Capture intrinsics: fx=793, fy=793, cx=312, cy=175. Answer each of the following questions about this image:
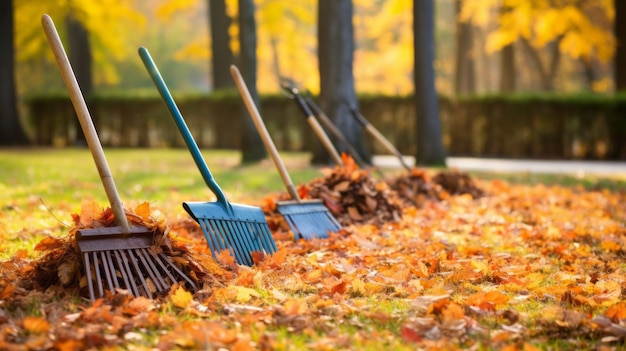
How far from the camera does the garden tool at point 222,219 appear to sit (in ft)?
14.4

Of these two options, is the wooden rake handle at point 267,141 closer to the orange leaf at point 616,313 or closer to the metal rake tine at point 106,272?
the metal rake tine at point 106,272

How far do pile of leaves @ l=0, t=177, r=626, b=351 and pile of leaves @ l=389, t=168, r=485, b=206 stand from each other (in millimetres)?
2213

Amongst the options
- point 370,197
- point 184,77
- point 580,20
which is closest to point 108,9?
point 580,20

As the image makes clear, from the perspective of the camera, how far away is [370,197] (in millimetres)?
6754

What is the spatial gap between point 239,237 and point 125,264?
106 cm

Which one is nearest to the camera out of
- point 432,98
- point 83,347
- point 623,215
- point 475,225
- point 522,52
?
point 83,347

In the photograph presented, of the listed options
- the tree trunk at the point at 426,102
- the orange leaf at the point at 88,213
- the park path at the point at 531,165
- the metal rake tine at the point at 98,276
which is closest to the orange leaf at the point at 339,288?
the metal rake tine at the point at 98,276

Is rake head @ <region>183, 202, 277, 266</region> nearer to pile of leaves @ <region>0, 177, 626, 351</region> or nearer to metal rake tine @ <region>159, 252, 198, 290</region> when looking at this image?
pile of leaves @ <region>0, 177, 626, 351</region>

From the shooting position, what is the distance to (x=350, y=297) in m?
3.83

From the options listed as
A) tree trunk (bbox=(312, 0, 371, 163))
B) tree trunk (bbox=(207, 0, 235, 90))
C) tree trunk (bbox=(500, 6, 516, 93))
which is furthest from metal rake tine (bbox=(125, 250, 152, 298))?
tree trunk (bbox=(500, 6, 516, 93))

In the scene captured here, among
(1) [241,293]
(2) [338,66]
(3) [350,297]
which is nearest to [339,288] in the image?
(3) [350,297]

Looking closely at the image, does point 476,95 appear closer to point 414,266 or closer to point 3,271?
point 414,266

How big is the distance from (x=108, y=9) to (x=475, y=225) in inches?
652

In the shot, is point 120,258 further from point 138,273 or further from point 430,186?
point 430,186
